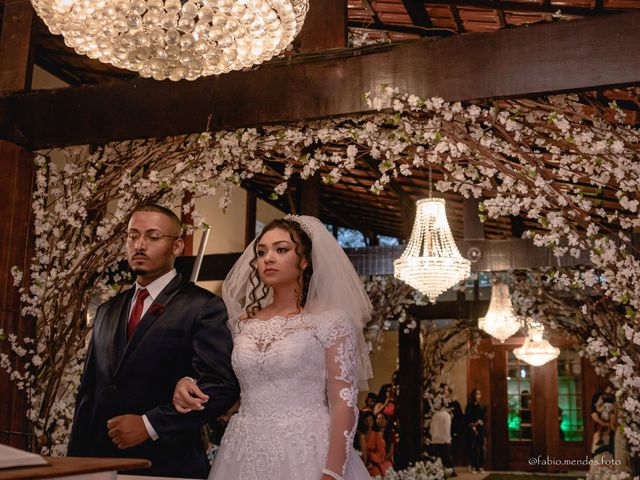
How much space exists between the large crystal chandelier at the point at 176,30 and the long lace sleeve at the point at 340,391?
104 centimetres

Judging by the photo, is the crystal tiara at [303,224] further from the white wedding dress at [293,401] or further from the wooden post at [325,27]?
the wooden post at [325,27]

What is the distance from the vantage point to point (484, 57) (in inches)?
134

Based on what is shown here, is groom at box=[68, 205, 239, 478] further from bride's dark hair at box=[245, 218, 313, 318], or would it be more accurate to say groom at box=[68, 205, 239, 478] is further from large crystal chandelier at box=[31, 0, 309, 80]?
large crystal chandelier at box=[31, 0, 309, 80]

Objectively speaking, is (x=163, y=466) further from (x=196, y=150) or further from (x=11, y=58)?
(x=11, y=58)

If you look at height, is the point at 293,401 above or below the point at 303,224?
below

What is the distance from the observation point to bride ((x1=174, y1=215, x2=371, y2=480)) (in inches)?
109

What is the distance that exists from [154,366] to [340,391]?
707 millimetres

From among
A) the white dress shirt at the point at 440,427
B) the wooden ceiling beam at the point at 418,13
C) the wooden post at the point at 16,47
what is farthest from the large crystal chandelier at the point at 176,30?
the white dress shirt at the point at 440,427

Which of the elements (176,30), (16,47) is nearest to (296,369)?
(176,30)

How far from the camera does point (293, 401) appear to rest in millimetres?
2883

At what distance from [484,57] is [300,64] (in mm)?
888

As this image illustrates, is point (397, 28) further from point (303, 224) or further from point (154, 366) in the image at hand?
point (154, 366)

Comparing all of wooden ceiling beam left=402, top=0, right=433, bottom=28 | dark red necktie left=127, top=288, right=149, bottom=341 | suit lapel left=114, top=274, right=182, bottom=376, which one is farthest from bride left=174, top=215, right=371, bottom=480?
wooden ceiling beam left=402, top=0, right=433, bottom=28

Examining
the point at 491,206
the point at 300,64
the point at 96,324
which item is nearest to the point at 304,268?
the point at 96,324
